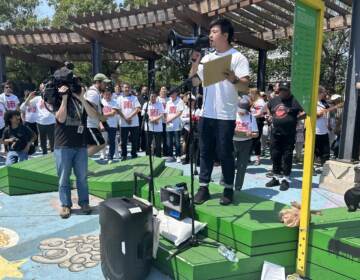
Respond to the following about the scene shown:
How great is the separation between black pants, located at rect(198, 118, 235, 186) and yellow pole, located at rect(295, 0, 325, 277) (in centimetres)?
90

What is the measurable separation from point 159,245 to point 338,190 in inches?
158

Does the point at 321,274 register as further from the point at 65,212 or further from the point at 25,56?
the point at 25,56

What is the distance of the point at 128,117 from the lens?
894 cm

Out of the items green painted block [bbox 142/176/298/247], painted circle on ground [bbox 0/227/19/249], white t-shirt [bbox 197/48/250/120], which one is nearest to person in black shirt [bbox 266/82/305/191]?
green painted block [bbox 142/176/298/247]

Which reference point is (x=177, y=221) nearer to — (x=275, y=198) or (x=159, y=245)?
(x=159, y=245)

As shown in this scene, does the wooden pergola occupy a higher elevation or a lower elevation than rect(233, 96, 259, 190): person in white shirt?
higher

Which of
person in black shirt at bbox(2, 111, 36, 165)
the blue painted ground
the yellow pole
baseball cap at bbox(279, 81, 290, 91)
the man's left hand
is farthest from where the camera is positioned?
person in black shirt at bbox(2, 111, 36, 165)

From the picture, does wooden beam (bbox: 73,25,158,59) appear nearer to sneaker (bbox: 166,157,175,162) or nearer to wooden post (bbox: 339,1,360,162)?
sneaker (bbox: 166,157,175,162)

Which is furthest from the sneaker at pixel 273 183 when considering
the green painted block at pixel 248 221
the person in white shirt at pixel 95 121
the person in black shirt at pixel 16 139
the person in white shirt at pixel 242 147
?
the person in black shirt at pixel 16 139

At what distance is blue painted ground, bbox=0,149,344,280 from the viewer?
11.6 feet

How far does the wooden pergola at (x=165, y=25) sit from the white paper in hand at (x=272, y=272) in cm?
654

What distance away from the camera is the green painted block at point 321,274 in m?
3.17

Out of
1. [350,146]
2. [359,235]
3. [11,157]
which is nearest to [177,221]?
[359,235]

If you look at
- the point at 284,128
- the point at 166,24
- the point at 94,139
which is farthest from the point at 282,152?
the point at 166,24
